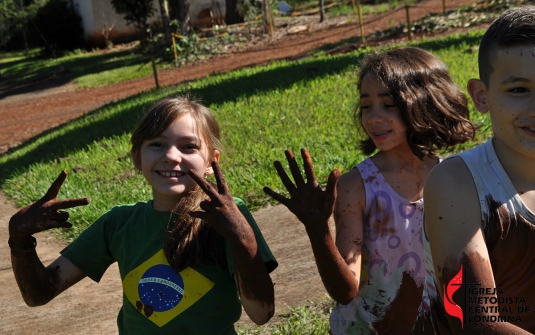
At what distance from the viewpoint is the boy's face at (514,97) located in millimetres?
1820

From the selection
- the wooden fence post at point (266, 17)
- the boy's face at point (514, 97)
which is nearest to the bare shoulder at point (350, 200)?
the boy's face at point (514, 97)

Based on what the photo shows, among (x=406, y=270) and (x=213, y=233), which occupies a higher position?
(x=213, y=233)

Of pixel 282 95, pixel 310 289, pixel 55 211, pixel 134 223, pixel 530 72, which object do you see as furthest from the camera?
pixel 282 95

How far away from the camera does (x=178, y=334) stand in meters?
2.41

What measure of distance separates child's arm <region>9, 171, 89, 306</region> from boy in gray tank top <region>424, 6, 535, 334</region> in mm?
1194

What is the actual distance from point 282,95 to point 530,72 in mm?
6841

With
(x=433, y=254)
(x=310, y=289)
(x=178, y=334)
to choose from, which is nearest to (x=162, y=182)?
(x=178, y=334)

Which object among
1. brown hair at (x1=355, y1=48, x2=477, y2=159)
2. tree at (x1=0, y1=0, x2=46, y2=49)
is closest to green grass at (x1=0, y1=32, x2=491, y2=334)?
brown hair at (x1=355, y1=48, x2=477, y2=159)

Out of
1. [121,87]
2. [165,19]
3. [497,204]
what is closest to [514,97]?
[497,204]

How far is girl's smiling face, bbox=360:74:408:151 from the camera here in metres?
2.70

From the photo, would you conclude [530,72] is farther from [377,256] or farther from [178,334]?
[178,334]

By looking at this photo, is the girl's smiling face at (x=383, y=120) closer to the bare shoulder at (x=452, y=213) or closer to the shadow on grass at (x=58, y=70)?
the bare shoulder at (x=452, y=213)

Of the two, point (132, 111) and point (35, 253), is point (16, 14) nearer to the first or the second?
point (132, 111)

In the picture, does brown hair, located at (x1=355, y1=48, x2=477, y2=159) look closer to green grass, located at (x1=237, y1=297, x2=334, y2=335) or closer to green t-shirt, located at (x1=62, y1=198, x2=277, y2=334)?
green t-shirt, located at (x1=62, y1=198, x2=277, y2=334)
